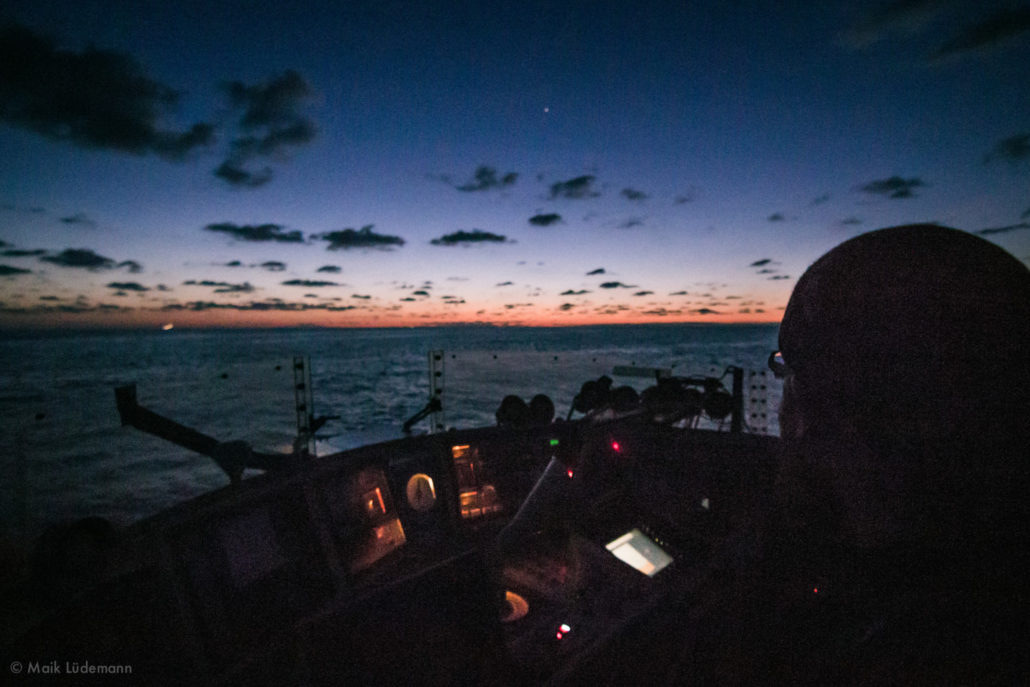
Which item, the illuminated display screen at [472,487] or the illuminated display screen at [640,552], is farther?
the illuminated display screen at [472,487]

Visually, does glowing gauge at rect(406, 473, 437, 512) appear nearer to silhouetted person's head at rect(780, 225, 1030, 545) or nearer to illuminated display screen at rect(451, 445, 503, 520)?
illuminated display screen at rect(451, 445, 503, 520)

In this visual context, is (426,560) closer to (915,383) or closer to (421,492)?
(421,492)

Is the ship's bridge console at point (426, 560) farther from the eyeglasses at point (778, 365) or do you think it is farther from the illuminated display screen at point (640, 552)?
the eyeglasses at point (778, 365)

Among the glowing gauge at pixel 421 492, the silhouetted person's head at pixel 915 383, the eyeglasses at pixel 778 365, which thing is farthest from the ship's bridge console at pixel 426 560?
the silhouetted person's head at pixel 915 383

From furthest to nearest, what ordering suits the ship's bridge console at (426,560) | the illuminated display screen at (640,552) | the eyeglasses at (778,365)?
the illuminated display screen at (640,552) → the ship's bridge console at (426,560) → the eyeglasses at (778,365)

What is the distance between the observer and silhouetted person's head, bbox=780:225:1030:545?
61 cm

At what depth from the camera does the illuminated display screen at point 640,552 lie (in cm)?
252

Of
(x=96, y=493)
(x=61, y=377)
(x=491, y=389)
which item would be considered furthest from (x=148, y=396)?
(x=491, y=389)

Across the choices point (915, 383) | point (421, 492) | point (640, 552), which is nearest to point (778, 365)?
point (915, 383)

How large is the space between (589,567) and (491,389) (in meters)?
26.4

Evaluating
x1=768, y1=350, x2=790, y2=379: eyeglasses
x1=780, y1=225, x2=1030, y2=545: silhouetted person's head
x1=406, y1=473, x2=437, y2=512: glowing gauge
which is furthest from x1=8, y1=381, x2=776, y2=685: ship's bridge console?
x1=780, y1=225, x2=1030, y2=545: silhouetted person's head

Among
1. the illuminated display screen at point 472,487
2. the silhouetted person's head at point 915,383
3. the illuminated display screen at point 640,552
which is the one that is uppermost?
the silhouetted person's head at point 915,383

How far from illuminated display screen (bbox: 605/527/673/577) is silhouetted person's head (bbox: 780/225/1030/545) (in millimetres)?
2036

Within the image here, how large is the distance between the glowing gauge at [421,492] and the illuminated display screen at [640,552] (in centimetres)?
125
